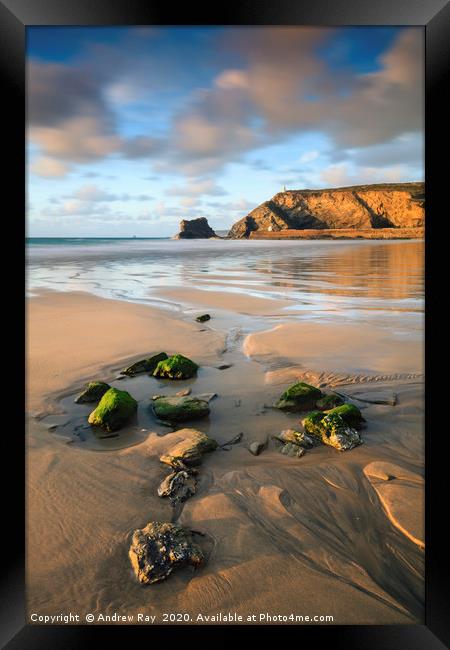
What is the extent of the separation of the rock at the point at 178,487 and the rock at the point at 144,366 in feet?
6.96

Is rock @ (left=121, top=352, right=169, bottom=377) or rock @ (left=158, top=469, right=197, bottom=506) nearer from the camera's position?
rock @ (left=158, top=469, right=197, bottom=506)

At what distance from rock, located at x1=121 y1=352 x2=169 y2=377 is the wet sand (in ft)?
0.42

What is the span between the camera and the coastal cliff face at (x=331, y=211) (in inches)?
2356

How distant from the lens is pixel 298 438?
3.05 metres

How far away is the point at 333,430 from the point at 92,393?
88.4 inches

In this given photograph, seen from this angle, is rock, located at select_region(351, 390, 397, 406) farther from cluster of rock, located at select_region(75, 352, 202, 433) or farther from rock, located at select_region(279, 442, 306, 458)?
cluster of rock, located at select_region(75, 352, 202, 433)

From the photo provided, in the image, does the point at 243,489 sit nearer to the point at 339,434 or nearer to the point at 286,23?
the point at 339,434

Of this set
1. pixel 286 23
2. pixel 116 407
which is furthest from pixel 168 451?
pixel 286 23

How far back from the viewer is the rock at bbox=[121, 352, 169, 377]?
459 cm

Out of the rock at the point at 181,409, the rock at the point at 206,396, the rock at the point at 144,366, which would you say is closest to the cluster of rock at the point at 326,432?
the rock at the point at 181,409

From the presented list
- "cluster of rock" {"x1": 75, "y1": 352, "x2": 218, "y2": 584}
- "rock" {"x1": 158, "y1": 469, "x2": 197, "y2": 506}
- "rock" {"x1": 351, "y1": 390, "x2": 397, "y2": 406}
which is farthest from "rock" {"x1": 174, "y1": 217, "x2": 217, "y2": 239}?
"rock" {"x1": 158, "y1": 469, "x2": 197, "y2": 506}

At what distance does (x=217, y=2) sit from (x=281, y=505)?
2728 millimetres
